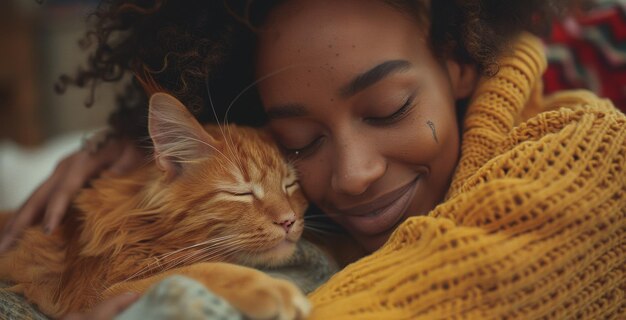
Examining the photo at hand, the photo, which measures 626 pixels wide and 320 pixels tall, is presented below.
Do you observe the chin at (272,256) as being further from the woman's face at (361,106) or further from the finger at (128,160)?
the finger at (128,160)

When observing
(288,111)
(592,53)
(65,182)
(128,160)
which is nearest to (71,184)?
(65,182)

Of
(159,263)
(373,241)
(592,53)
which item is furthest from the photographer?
(592,53)

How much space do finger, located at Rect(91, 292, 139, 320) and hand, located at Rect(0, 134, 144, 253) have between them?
503 mm

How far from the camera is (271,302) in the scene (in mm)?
812

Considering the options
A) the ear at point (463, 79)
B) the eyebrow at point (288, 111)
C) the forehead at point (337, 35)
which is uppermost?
the forehead at point (337, 35)

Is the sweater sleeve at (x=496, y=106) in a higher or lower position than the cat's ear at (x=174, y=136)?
lower

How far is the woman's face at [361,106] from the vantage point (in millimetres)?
1217

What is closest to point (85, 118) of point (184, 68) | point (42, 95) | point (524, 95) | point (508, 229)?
point (42, 95)

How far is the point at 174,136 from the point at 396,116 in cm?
49

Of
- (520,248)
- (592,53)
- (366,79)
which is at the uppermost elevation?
(366,79)

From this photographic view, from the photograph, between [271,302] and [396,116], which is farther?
[396,116]

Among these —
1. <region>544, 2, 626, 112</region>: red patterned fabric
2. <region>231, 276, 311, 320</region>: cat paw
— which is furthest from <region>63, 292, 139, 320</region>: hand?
<region>544, 2, 626, 112</region>: red patterned fabric

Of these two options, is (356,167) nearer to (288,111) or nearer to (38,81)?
(288,111)

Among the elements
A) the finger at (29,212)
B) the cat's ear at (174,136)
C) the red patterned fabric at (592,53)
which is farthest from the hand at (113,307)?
the red patterned fabric at (592,53)
